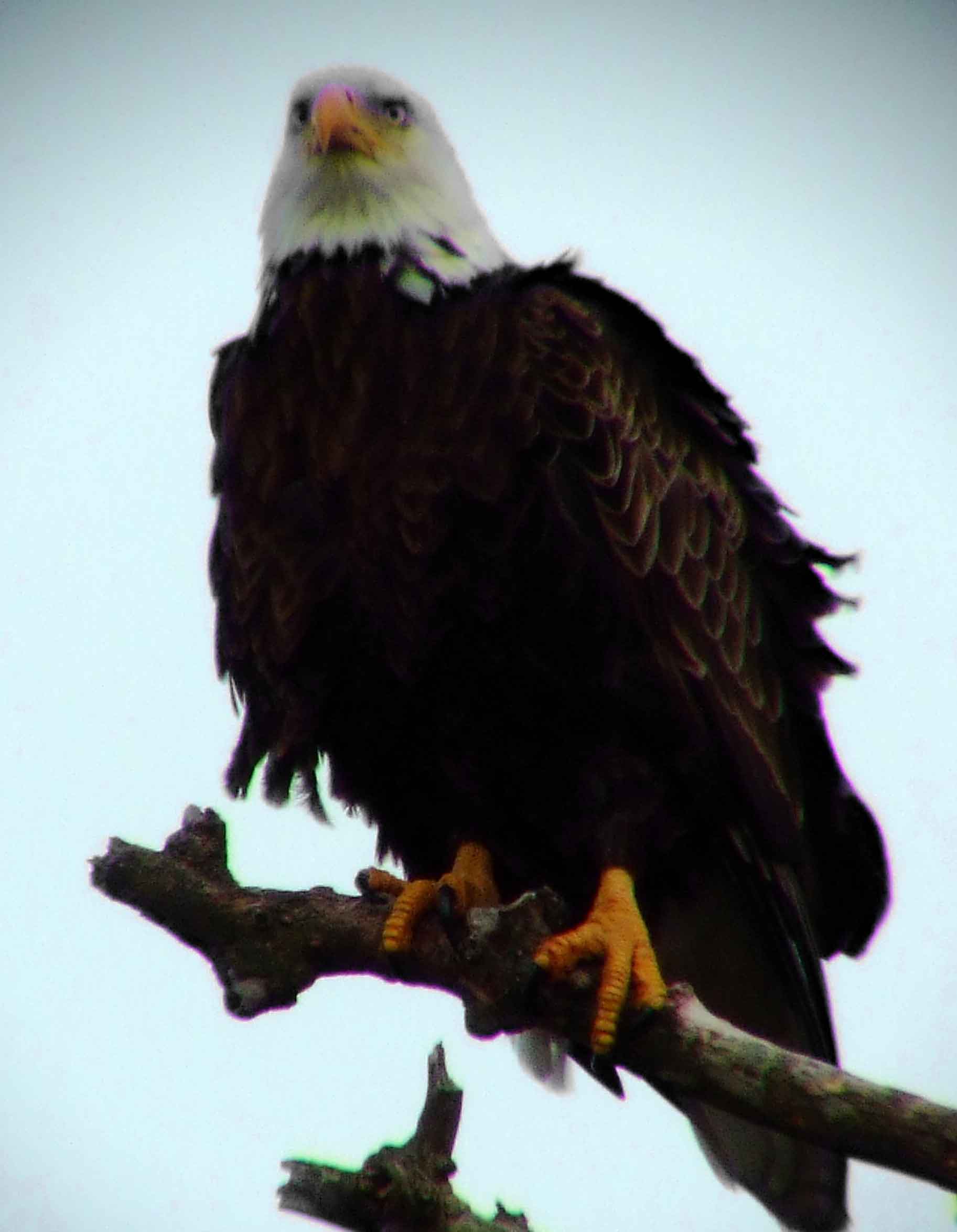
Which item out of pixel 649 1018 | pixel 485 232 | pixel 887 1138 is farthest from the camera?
pixel 485 232

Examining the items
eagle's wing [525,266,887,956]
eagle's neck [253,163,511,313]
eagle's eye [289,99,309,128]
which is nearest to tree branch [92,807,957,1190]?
eagle's wing [525,266,887,956]

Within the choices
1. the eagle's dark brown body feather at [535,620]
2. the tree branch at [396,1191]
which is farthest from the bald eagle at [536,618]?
the tree branch at [396,1191]

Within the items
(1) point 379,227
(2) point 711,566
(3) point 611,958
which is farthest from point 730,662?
(1) point 379,227

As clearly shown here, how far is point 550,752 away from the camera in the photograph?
3.61m

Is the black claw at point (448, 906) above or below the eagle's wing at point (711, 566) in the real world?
below

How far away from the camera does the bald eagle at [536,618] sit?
3.46 m

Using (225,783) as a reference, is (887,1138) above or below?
below

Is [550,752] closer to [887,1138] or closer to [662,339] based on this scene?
[662,339]

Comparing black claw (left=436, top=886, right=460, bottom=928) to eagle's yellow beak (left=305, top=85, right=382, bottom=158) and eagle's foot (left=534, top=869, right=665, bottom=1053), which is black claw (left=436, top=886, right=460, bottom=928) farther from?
eagle's yellow beak (left=305, top=85, right=382, bottom=158)

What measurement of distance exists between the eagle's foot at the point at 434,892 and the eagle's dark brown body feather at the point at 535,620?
0.25ft

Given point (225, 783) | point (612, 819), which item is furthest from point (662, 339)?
point (225, 783)

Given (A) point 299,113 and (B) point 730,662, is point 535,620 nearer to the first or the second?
(B) point 730,662

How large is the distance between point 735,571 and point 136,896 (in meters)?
1.67

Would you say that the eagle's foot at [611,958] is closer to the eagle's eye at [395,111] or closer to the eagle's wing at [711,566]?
the eagle's wing at [711,566]
